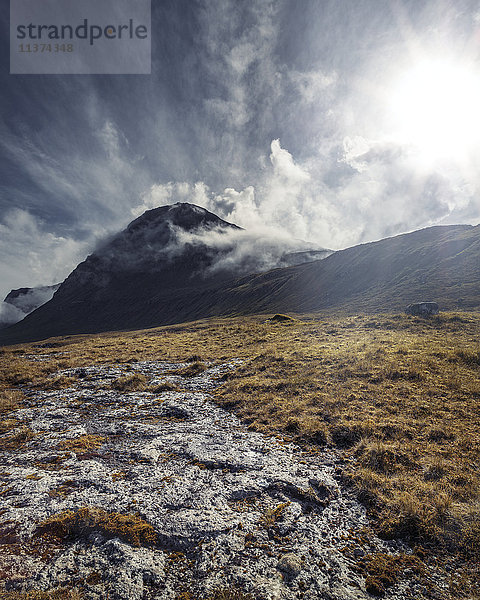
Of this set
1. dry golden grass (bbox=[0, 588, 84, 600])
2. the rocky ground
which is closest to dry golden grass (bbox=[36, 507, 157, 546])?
the rocky ground

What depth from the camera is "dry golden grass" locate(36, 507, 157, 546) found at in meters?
5.47

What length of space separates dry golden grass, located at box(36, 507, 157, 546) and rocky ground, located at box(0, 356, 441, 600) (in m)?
0.02

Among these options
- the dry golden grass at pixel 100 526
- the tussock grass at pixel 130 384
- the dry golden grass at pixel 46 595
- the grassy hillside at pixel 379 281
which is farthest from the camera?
the grassy hillside at pixel 379 281

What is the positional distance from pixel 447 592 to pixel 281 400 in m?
9.85

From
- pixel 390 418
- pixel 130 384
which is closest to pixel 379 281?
pixel 390 418

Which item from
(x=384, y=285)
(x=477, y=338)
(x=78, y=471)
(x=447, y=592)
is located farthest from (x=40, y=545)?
(x=384, y=285)

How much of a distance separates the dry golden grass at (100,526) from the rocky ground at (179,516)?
23 millimetres

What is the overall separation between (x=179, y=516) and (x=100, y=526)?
1.68 m

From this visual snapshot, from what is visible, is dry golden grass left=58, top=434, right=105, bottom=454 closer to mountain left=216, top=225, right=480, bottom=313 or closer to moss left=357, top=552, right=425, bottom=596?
moss left=357, top=552, right=425, bottom=596

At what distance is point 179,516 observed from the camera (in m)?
6.07

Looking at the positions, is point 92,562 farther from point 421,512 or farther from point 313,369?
point 313,369

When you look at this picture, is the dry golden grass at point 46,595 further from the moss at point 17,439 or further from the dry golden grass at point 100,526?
the moss at point 17,439

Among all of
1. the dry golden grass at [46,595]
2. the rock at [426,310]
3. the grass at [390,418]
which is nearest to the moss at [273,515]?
the grass at [390,418]

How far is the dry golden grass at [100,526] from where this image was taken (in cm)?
547
